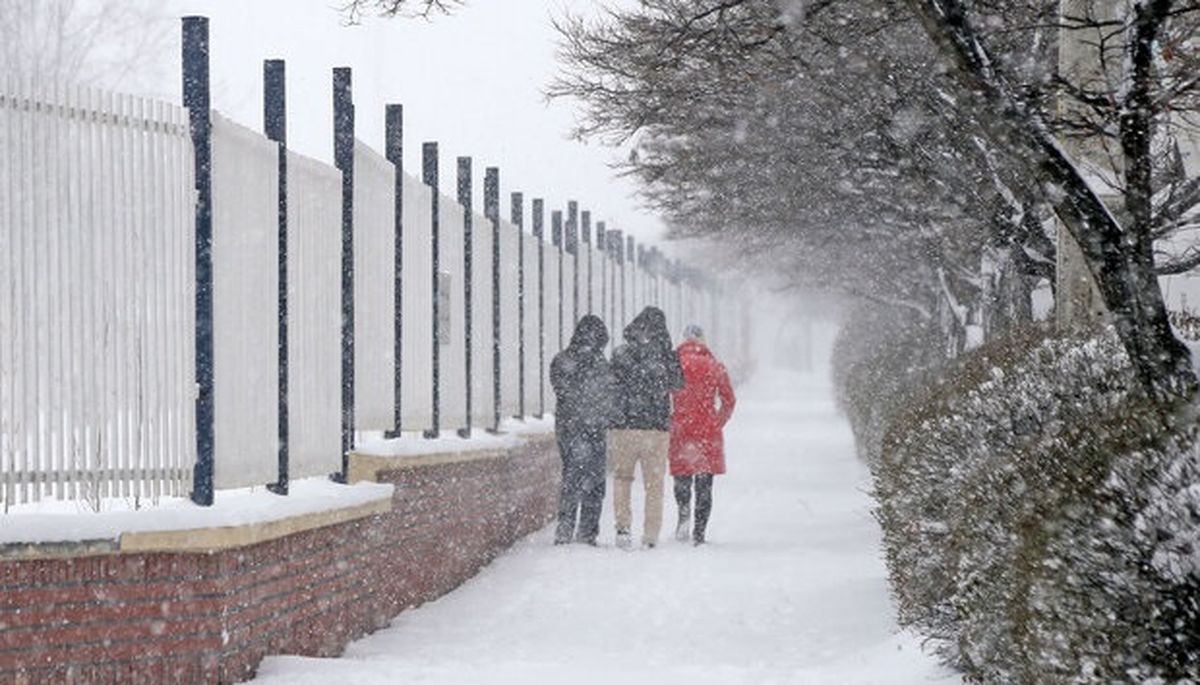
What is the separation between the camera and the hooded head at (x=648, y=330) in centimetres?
1511

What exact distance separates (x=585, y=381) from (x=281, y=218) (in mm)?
6367

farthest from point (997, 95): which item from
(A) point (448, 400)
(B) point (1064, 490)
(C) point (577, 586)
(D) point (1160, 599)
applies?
(A) point (448, 400)

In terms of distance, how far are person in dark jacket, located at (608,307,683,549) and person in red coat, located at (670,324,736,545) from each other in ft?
0.67

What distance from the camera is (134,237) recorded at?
302 inches

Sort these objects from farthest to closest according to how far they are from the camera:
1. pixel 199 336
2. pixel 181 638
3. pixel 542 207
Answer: pixel 542 207, pixel 199 336, pixel 181 638

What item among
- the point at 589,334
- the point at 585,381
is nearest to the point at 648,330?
the point at 589,334

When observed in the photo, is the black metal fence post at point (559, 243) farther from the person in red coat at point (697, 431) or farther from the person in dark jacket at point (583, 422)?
the person in dark jacket at point (583, 422)

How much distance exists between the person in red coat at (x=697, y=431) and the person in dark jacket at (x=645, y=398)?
0.21 metres

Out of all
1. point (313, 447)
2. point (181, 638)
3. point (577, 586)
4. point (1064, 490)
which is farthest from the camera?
point (577, 586)

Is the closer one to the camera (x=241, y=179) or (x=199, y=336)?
(x=199, y=336)

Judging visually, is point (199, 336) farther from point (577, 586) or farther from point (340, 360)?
point (577, 586)

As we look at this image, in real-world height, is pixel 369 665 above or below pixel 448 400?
below

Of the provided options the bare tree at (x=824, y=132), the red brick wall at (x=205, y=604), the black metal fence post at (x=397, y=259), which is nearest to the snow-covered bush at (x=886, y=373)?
the bare tree at (x=824, y=132)

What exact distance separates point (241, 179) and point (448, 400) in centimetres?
519
